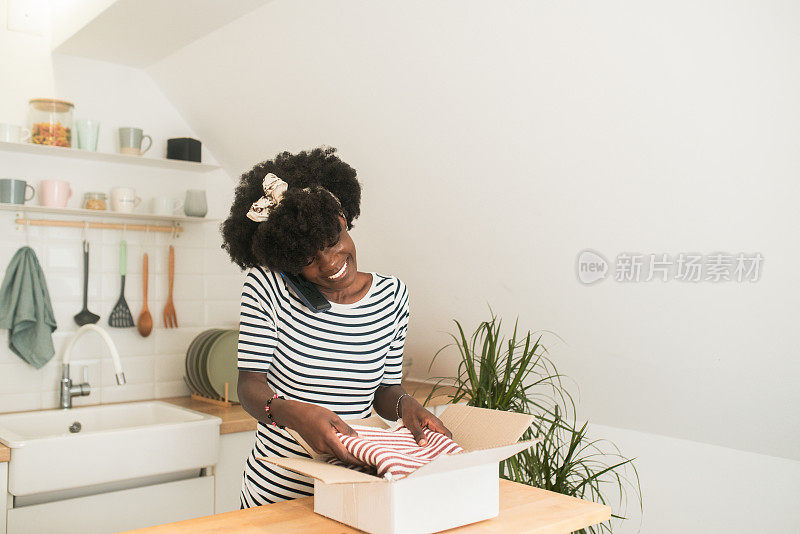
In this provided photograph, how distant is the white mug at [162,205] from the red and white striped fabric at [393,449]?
2004 millimetres

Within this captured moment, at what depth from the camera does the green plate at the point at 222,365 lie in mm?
2840

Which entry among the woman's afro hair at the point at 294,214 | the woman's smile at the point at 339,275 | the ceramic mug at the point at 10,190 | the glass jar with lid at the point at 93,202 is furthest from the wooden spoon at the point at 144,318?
the woman's smile at the point at 339,275

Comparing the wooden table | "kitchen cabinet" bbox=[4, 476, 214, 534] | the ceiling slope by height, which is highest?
the ceiling slope

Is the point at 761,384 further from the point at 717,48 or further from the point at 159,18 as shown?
the point at 159,18

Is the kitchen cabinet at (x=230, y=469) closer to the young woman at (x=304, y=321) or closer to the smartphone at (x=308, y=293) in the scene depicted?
the young woman at (x=304, y=321)

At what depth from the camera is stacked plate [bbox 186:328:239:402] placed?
2844 mm

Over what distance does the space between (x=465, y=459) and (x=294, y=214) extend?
0.54m

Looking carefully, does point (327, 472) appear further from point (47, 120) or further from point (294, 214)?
point (47, 120)

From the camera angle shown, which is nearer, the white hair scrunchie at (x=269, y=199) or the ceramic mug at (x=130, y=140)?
the white hair scrunchie at (x=269, y=199)

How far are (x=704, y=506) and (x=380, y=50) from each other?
1.85 meters

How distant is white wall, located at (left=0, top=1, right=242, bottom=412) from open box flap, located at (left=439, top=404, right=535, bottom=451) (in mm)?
2017

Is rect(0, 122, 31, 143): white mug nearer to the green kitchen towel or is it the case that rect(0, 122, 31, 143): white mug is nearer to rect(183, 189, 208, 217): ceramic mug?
the green kitchen towel

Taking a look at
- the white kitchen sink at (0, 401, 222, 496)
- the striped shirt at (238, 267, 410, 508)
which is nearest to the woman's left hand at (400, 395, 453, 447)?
the striped shirt at (238, 267, 410, 508)

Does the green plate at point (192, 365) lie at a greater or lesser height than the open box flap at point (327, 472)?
lesser
